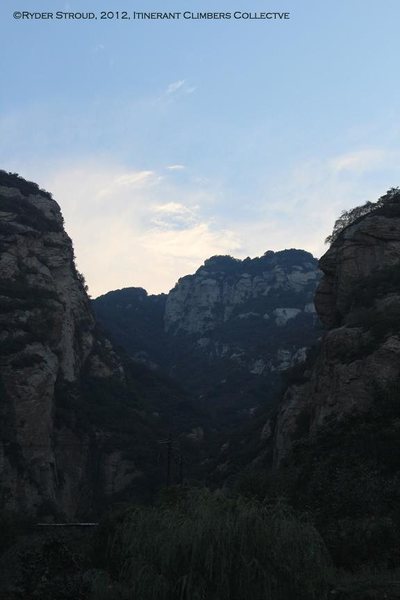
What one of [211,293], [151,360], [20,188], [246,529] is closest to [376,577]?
[246,529]

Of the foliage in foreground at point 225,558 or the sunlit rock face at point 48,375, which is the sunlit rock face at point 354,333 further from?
the sunlit rock face at point 48,375

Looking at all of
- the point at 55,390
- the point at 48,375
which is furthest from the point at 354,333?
the point at 55,390

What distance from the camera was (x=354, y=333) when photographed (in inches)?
1503

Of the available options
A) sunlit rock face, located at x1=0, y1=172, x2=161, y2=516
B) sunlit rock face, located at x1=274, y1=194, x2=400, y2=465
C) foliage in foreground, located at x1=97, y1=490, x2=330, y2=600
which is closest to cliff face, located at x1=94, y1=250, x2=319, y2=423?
sunlit rock face, located at x1=0, y1=172, x2=161, y2=516

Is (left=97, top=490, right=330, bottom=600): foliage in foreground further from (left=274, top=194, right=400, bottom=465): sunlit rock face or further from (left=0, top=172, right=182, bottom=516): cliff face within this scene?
(left=0, top=172, right=182, bottom=516): cliff face

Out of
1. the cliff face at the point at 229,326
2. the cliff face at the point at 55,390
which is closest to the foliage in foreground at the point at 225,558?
the cliff face at the point at 55,390

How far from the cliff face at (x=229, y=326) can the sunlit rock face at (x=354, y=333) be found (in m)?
50.3

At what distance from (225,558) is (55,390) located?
52.8 meters

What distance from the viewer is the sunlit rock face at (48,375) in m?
50.7

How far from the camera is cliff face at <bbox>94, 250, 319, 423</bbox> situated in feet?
379

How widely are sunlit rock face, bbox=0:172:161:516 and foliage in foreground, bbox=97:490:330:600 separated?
29.7 m

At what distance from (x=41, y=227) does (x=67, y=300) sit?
11.5 metres

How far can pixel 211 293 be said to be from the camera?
174500mm

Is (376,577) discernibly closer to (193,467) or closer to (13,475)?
(13,475)
